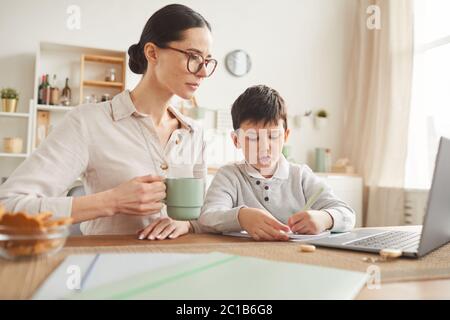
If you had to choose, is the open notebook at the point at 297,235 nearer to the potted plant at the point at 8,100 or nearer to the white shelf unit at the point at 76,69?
the white shelf unit at the point at 76,69

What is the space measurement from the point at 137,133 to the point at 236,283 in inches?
35.8

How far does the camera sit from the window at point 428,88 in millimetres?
3564

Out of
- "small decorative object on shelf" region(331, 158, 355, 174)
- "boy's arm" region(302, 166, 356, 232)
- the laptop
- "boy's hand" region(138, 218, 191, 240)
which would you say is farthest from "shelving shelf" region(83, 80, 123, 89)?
the laptop

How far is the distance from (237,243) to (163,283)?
42 cm

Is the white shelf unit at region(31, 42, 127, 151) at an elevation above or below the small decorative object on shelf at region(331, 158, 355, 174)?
above

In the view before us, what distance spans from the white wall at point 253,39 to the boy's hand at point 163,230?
116 inches

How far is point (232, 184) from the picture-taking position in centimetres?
143

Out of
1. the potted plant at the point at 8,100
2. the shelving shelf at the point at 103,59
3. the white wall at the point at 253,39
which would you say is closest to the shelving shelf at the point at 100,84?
the white wall at the point at 253,39

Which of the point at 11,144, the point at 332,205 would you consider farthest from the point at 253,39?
the point at 332,205

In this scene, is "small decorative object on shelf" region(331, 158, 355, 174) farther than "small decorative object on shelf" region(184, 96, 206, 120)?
Yes

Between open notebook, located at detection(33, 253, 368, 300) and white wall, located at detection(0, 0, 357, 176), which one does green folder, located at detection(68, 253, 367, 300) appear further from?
white wall, located at detection(0, 0, 357, 176)

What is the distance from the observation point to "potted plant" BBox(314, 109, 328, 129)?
14.8 feet

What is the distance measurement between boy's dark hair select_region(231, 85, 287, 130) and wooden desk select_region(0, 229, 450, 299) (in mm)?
540
